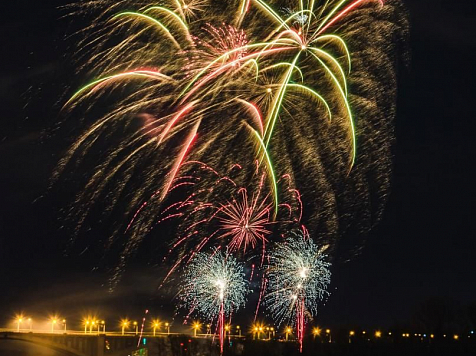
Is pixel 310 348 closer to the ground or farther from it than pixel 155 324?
closer to the ground

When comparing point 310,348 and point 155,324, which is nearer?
point 310,348

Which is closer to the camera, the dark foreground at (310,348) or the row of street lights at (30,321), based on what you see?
the dark foreground at (310,348)

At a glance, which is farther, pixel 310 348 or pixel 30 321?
pixel 30 321

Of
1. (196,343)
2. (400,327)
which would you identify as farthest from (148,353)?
(400,327)

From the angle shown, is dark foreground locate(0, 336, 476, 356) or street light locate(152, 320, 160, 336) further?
street light locate(152, 320, 160, 336)

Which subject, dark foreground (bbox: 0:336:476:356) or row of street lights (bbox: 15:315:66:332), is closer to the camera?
dark foreground (bbox: 0:336:476:356)

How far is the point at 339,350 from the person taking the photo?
60.2m

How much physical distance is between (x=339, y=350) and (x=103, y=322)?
44.2 m

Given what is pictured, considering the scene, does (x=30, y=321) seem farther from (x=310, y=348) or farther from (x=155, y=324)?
(x=310, y=348)

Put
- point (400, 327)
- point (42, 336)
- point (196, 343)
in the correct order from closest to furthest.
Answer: point (196, 343) < point (42, 336) < point (400, 327)

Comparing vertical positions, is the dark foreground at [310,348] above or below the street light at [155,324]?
below

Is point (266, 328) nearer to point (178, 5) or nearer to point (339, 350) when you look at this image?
point (339, 350)

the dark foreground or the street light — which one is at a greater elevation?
the street light

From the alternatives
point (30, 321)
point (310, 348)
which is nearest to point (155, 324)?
point (30, 321)
